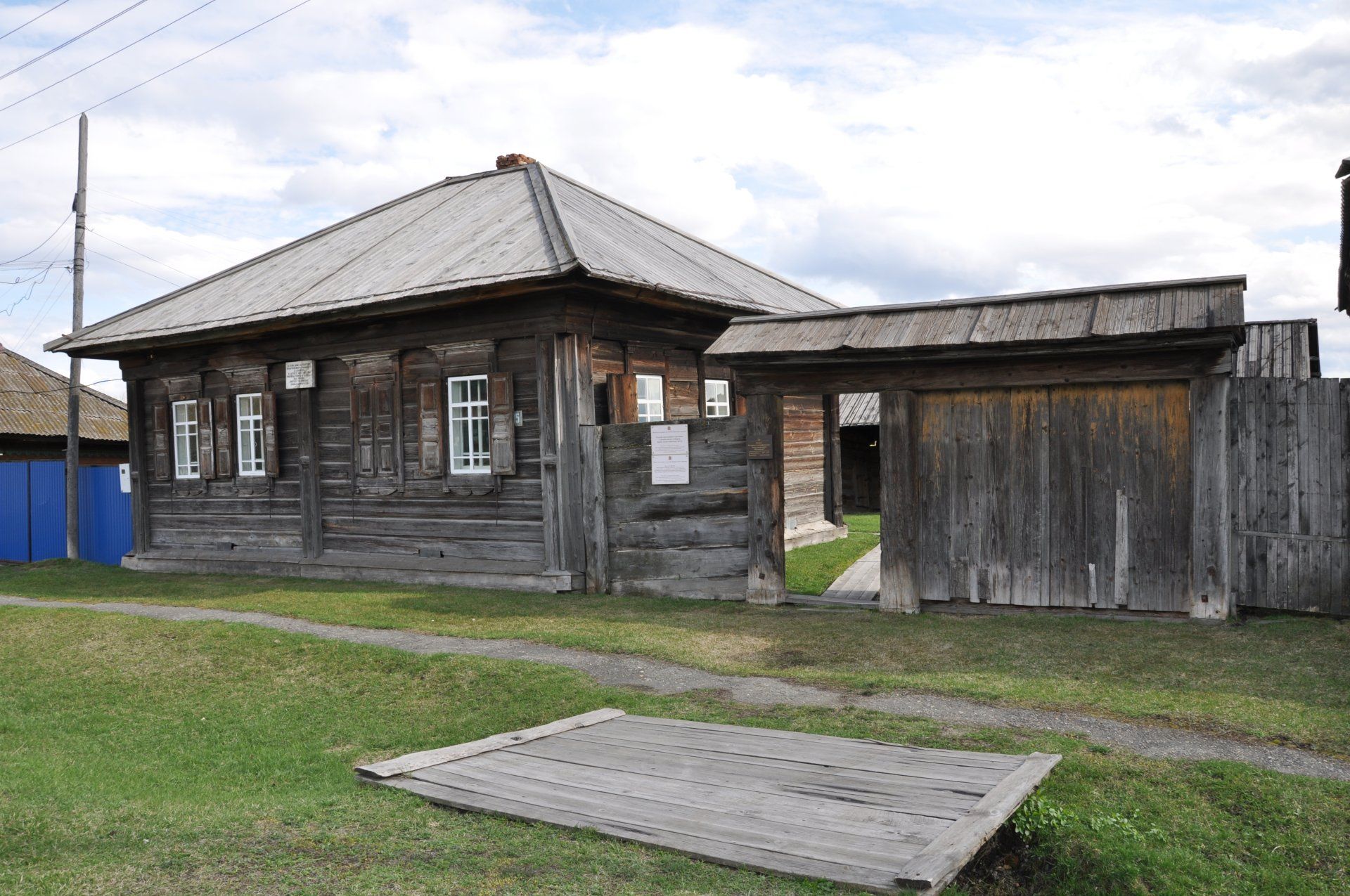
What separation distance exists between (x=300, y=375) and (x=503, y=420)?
3.92m

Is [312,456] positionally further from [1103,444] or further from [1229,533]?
[1229,533]

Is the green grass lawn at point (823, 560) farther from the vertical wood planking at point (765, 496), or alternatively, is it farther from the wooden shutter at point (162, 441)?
the wooden shutter at point (162, 441)

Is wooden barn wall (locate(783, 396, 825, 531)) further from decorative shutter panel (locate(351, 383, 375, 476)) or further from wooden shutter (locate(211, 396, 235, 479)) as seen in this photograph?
wooden shutter (locate(211, 396, 235, 479))

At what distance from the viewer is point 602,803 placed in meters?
4.89

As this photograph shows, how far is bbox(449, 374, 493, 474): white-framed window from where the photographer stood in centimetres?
1341

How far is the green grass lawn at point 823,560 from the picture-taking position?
12570 millimetres

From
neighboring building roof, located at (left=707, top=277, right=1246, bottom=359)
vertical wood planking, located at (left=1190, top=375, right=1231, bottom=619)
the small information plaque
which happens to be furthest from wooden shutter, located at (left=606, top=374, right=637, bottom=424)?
vertical wood planking, located at (left=1190, top=375, right=1231, bottom=619)

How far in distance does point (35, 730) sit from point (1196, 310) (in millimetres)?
9773

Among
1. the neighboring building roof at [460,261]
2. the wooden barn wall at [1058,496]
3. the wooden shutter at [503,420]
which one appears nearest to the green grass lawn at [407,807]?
the wooden barn wall at [1058,496]

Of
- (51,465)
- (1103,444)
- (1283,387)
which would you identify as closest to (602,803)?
(1103,444)

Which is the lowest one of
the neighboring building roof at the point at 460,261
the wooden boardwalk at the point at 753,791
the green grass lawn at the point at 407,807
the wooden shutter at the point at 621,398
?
the green grass lawn at the point at 407,807

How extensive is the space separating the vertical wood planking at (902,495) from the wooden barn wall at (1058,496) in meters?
0.09

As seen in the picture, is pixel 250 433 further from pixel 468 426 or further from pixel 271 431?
pixel 468 426

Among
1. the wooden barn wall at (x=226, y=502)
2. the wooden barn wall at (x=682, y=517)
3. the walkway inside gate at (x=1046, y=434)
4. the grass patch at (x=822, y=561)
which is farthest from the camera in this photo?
the wooden barn wall at (x=226, y=502)
